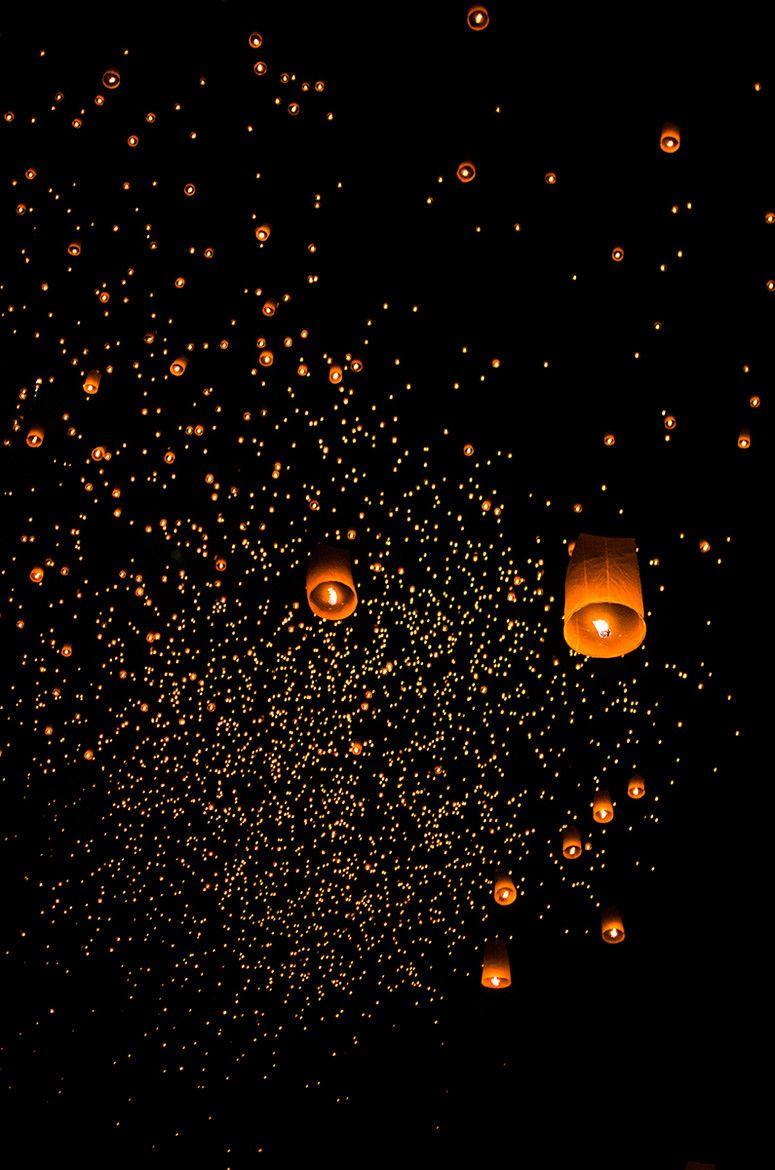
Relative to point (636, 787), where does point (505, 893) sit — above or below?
below

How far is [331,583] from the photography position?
2830 mm

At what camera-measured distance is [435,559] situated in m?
3.54

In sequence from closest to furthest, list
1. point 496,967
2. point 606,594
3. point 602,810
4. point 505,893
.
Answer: point 606,594
point 602,810
point 505,893
point 496,967

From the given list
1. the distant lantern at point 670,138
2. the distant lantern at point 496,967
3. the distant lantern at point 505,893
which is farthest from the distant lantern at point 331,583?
the distant lantern at point 496,967

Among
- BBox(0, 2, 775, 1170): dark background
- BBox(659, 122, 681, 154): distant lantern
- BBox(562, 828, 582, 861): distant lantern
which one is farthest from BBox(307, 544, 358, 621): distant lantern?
BBox(562, 828, 582, 861): distant lantern

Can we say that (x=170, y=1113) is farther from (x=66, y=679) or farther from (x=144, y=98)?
(x=144, y=98)

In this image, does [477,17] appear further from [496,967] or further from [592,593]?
[496,967]

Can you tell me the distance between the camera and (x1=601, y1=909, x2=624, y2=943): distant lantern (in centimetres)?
419

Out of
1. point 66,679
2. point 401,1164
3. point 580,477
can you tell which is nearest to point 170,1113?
point 401,1164

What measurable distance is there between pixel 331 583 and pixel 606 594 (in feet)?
2.75

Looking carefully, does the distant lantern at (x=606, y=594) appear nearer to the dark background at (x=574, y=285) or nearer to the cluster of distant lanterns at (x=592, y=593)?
the cluster of distant lanterns at (x=592, y=593)

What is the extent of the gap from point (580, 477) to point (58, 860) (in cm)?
281

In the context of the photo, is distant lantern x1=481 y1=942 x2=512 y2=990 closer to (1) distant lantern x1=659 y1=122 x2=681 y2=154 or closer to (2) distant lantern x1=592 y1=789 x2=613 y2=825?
(2) distant lantern x1=592 y1=789 x2=613 y2=825

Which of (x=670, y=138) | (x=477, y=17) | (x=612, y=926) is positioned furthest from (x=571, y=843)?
(x=477, y=17)
